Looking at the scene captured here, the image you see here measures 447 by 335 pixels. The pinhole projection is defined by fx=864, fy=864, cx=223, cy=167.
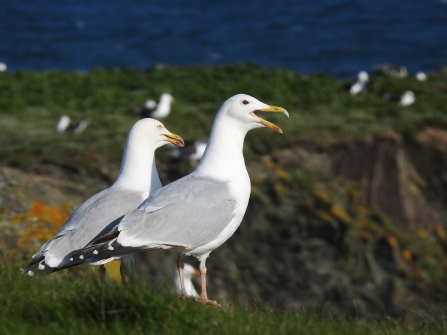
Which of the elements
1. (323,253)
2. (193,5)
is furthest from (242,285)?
(193,5)

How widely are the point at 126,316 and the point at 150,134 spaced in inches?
119

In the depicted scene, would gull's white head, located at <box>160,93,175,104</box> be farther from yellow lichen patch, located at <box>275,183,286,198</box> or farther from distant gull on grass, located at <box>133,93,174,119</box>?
yellow lichen patch, located at <box>275,183,286,198</box>

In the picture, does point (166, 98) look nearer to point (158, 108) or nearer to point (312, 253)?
point (158, 108)

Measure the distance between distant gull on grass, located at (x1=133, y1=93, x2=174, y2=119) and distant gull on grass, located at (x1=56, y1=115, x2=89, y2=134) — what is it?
1.14 metres

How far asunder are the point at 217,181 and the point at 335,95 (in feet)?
33.7

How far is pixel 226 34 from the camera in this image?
47469 mm

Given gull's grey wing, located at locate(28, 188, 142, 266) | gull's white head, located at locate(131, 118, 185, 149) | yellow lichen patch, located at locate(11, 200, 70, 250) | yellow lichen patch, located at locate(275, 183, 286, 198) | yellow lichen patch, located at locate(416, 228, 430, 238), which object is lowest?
yellow lichen patch, located at locate(416, 228, 430, 238)

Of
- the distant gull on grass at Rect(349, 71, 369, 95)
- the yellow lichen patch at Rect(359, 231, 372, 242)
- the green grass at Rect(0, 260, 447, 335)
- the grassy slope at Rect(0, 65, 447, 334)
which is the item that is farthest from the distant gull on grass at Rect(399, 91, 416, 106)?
the green grass at Rect(0, 260, 447, 335)

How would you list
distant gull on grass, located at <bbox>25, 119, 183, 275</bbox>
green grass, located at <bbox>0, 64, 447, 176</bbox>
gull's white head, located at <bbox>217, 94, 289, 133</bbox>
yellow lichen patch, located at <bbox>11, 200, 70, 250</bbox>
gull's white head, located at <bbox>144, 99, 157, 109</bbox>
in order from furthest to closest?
1. gull's white head, located at <bbox>144, 99, 157, 109</bbox>
2. green grass, located at <bbox>0, 64, 447, 176</bbox>
3. yellow lichen patch, located at <bbox>11, 200, 70, 250</bbox>
4. gull's white head, located at <bbox>217, 94, 289, 133</bbox>
5. distant gull on grass, located at <bbox>25, 119, 183, 275</bbox>

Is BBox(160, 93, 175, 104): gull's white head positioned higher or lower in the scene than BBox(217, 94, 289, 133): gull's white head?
lower

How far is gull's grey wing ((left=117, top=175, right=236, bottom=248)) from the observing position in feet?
21.1

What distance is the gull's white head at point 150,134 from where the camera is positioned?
26.0ft

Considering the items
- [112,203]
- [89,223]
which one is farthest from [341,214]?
[89,223]

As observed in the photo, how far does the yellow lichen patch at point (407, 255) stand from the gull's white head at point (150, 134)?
5.21 m
